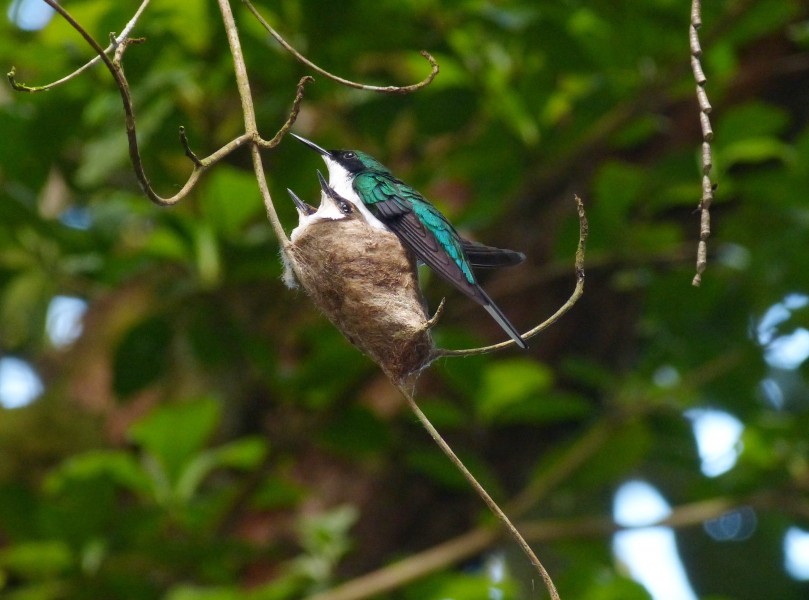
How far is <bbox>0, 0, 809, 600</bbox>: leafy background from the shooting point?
3451mm

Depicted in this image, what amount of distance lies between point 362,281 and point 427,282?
→ 145cm

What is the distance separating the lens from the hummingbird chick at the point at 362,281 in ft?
6.68

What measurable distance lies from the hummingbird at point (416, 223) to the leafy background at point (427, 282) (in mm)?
793

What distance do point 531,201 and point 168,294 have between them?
146cm

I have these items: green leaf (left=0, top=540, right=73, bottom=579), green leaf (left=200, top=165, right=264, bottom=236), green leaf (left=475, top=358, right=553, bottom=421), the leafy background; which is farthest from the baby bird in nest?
green leaf (left=0, top=540, right=73, bottom=579)

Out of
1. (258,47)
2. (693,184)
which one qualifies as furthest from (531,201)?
(258,47)

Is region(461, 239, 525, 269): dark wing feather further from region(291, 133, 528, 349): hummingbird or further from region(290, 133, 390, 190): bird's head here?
region(290, 133, 390, 190): bird's head

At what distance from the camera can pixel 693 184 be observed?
377 centimetres

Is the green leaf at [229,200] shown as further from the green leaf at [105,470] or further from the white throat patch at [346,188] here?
the green leaf at [105,470]

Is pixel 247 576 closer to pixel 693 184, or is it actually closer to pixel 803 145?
pixel 693 184

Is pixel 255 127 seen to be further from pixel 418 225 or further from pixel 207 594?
pixel 207 594

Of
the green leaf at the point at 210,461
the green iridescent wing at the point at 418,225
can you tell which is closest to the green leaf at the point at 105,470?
the green leaf at the point at 210,461

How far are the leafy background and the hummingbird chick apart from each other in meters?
0.88

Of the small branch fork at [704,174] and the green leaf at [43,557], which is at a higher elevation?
the small branch fork at [704,174]
